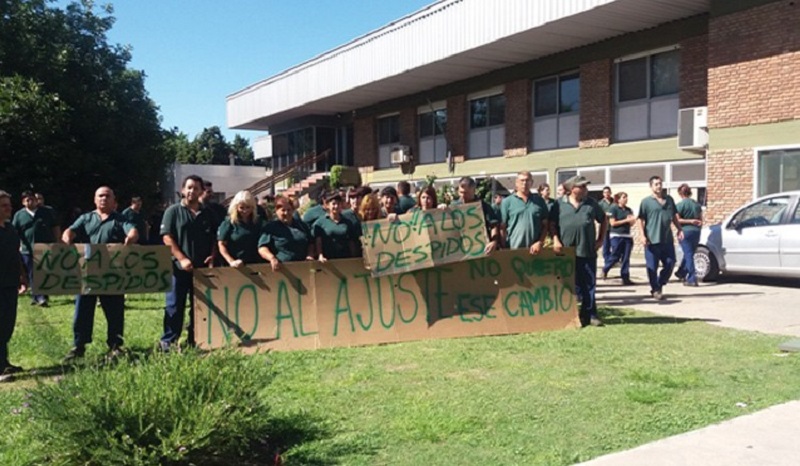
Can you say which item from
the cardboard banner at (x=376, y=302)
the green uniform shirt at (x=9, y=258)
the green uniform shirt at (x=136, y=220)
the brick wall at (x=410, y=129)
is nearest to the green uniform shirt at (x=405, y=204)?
the cardboard banner at (x=376, y=302)

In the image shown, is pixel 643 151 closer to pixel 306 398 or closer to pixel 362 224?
pixel 362 224

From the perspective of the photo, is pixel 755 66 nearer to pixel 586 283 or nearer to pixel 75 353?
pixel 586 283

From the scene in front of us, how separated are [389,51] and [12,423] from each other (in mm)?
21028

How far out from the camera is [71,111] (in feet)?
Result: 73.5

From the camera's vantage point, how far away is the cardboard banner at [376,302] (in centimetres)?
662

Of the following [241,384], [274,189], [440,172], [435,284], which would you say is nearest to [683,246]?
[435,284]

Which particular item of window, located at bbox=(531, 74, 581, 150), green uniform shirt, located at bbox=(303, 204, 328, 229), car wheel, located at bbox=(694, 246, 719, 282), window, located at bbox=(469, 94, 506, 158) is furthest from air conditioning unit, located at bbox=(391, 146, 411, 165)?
green uniform shirt, located at bbox=(303, 204, 328, 229)

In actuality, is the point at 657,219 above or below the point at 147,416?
above

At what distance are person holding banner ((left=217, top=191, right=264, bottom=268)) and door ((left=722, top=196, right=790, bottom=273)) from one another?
31.1 feet

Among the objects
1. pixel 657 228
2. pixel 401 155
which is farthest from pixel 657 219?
pixel 401 155

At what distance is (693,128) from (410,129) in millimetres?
13501

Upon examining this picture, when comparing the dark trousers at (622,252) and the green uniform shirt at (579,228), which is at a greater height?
the green uniform shirt at (579,228)

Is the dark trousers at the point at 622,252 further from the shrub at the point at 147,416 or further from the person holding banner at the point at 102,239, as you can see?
the shrub at the point at 147,416

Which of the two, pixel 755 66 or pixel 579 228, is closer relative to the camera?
pixel 579 228
